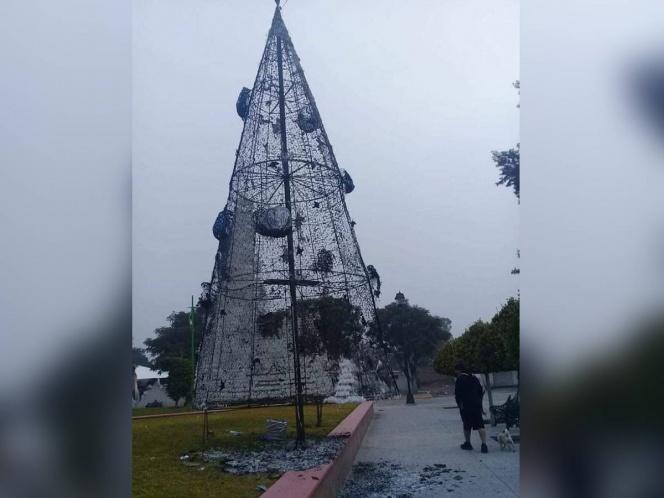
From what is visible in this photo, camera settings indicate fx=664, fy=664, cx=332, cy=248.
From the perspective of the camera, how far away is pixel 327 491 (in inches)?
107

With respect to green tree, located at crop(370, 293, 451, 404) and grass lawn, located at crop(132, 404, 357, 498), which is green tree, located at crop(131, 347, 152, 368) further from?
green tree, located at crop(370, 293, 451, 404)

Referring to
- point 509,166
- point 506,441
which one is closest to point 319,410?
point 506,441

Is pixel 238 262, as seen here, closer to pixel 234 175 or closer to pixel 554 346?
pixel 234 175

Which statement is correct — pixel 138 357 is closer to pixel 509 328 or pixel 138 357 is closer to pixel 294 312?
pixel 294 312

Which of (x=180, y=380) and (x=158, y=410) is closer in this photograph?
(x=158, y=410)

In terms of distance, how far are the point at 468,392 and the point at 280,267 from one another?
3.23 feet

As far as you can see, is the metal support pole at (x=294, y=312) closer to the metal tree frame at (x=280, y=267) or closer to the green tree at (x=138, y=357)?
the metal tree frame at (x=280, y=267)

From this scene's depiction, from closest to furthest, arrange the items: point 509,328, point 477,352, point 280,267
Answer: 1. point 509,328
2. point 477,352
3. point 280,267

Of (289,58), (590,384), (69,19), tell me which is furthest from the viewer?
(289,58)

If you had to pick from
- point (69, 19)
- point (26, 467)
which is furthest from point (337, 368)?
point (69, 19)

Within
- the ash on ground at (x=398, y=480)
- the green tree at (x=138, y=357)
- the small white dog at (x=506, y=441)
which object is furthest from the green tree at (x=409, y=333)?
the green tree at (x=138, y=357)

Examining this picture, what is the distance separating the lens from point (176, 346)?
2904 mm

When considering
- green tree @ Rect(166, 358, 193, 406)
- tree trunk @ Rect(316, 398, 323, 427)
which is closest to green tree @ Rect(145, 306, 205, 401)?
green tree @ Rect(166, 358, 193, 406)

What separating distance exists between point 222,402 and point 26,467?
0.81 metres
